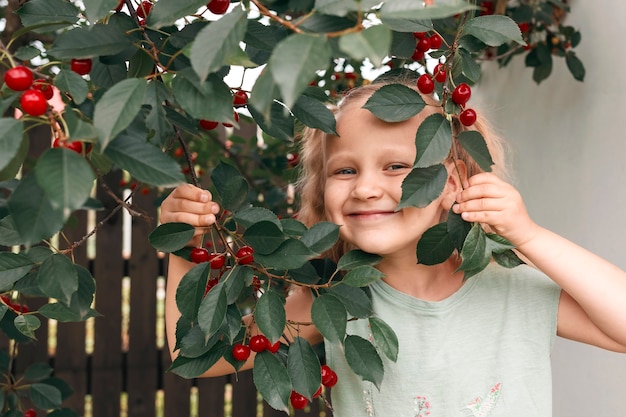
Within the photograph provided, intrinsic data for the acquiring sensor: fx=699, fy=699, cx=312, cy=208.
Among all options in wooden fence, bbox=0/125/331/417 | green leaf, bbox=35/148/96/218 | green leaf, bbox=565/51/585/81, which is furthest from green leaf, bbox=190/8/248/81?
wooden fence, bbox=0/125/331/417

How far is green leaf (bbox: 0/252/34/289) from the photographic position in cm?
82

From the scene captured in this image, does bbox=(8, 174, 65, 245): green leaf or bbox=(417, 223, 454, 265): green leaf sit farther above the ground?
bbox=(8, 174, 65, 245): green leaf

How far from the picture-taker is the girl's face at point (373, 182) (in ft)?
3.78

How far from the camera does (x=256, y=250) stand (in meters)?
0.86

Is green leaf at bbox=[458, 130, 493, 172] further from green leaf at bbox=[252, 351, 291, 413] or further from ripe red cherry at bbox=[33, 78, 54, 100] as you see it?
ripe red cherry at bbox=[33, 78, 54, 100]

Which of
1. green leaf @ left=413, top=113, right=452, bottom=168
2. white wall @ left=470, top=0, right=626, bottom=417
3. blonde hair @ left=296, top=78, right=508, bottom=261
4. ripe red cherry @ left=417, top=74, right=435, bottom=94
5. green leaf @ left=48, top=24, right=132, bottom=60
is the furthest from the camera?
white wall @ left=470, top=0, right=626, bottom=417

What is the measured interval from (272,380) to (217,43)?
47 cm

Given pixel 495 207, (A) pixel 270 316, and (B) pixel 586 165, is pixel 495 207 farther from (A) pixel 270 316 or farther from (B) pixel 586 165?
(B) pixel 586 165

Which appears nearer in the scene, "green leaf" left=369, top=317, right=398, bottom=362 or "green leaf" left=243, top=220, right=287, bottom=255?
"green leaf" left=243, top=220, right=287, bottom=255

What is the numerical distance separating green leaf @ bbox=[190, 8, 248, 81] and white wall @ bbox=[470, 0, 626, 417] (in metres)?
1.40

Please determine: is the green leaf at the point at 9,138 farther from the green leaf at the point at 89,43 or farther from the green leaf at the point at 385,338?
the green leaf at the point at 385,338

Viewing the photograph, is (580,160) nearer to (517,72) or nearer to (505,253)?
(517,72)

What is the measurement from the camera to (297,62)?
493mm

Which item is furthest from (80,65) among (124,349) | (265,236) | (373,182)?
(124,349)
